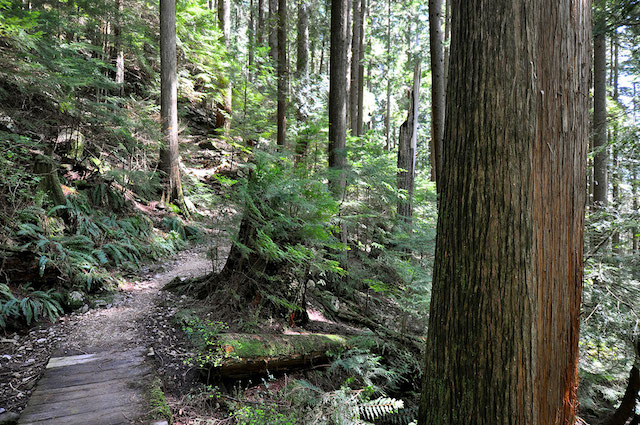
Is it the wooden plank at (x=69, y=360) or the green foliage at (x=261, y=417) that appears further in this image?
the wooden plank at (x=69, y=360)

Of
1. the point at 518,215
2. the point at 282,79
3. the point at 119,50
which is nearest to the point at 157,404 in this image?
the point at 518,215

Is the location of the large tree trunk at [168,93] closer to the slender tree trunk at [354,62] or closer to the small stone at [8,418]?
the small stone at [8,418]

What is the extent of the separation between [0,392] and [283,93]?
998cm

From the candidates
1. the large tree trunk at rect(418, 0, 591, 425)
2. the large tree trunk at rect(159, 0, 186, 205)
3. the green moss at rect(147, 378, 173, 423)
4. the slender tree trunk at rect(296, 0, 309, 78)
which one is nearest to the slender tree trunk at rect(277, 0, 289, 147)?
the slender tree trunk at rect(296, 0, 309, 78)

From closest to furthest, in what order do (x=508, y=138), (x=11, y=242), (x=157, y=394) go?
(x=508, y=138), (x=157, y=394), (x=11, y=242)

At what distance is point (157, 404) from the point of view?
124 inches

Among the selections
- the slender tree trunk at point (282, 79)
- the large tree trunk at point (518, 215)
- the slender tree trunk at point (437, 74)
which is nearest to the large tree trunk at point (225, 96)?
the slender tree trunk at point (282, 79)

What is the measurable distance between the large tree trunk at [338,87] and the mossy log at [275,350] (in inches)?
150

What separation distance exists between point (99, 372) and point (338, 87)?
7.10 metres

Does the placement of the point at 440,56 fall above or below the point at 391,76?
below

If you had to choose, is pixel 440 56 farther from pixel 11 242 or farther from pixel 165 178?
pixel 11 242

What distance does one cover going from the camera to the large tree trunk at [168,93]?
391 inches

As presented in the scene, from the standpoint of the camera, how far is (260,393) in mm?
3904

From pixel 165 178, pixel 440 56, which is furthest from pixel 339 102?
pixel 165 178
